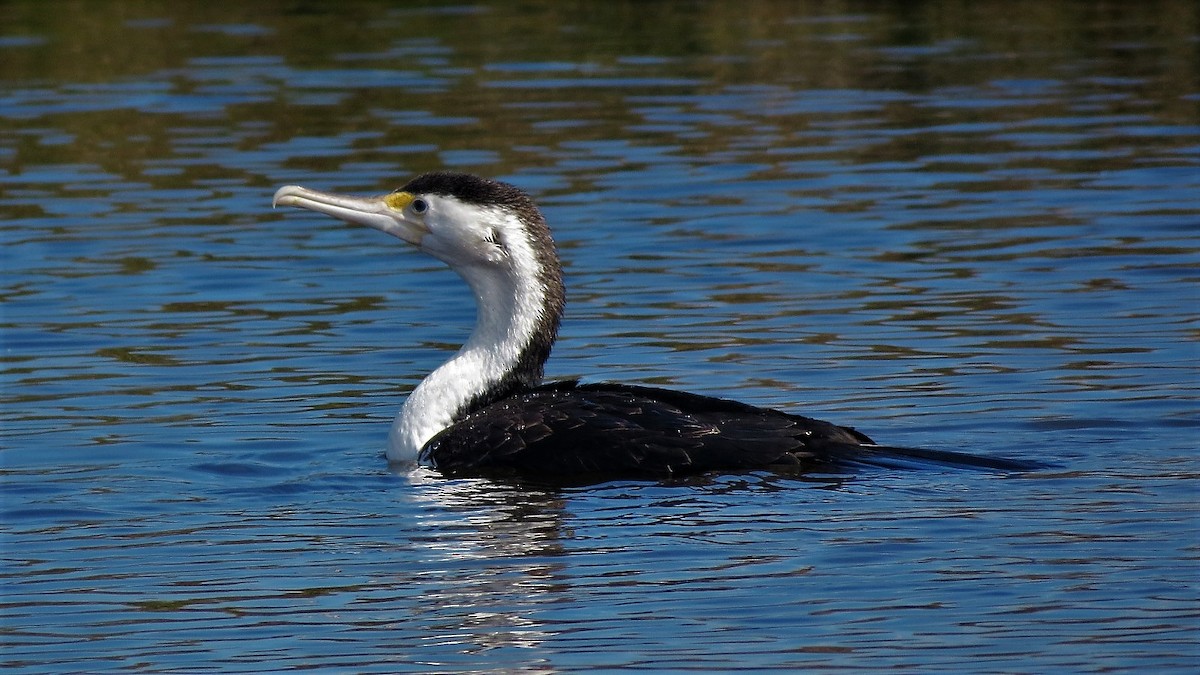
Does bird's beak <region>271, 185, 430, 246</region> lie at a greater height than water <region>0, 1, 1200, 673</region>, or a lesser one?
greater

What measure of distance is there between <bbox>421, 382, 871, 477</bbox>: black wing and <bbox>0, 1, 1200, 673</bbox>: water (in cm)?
15

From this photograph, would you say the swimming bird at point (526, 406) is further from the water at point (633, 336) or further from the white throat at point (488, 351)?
the water at point (633, 336)

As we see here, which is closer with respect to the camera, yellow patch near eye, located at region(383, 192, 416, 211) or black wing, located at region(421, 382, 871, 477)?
black wing, located at region(421, 382, 871, 477)

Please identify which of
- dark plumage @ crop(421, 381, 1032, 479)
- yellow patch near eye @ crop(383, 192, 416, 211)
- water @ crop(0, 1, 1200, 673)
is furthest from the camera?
yellow patch near eye @ crop(383, 192, 416, 211)

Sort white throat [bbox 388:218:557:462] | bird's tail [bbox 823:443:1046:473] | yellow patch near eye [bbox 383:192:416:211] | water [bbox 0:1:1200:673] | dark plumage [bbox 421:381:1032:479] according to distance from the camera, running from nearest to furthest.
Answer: water [bbox 0:1:1200:673]
bird's tail [bbox 823:443:1046:473]
dark plumage [bbox 421:381:1032:479]
white throat [bbox 388:218:557:462]
yellow patch near eye [bbox 383:192:416:211]

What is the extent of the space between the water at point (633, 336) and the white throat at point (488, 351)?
376 millimetres

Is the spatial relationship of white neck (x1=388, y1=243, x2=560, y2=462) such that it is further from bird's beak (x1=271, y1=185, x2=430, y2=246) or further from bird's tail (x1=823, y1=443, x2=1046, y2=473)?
bird's tail (x1=823, y1=443, x2=1046, y2=473)

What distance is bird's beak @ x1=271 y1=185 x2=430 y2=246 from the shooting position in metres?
10.1

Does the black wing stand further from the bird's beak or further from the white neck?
the bird's beak

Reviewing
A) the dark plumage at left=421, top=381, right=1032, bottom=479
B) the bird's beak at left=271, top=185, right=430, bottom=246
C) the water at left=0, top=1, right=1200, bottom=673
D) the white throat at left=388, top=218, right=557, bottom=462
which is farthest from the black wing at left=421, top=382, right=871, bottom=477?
the bird's beak at left=271, top=185, right=430, bottom=246

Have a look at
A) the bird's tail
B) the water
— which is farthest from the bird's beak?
the bird's tail

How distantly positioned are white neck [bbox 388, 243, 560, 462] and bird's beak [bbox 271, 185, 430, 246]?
0.34 m

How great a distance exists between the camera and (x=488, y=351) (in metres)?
10.1

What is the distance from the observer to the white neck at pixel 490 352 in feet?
32.9
